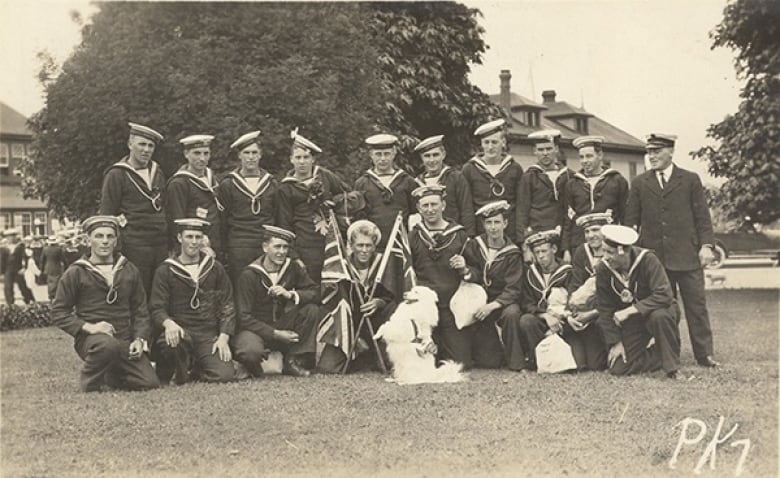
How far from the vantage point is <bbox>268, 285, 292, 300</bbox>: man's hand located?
24.3 ft

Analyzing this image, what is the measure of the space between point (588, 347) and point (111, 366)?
3976mm

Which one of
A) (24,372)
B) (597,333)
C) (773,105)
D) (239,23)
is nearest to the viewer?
(597,333)

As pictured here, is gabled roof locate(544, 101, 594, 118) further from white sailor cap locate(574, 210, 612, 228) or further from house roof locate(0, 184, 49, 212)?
white sailor cap locate(574, 210, 612, 228)

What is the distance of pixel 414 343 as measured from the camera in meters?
Answer: 7.10

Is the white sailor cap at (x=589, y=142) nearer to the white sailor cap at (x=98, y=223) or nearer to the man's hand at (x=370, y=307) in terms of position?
the man's hand at (x=370, y=307)

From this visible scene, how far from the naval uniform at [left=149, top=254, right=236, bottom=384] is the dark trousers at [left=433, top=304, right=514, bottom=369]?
6.11 feet

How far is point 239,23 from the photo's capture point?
13.9 meters

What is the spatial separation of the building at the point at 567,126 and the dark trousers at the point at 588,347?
1144 inches

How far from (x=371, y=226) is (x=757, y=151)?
11168mm

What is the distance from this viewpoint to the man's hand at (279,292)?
24.3ft

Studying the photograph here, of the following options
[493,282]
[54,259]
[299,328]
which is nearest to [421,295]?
[493,282]

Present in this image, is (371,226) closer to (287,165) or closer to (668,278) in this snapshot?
(668,278)

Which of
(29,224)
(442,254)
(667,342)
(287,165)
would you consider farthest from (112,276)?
(29,224)

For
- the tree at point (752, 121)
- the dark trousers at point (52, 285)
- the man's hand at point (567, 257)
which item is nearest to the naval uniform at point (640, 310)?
the man's hand at point (567, 257)
